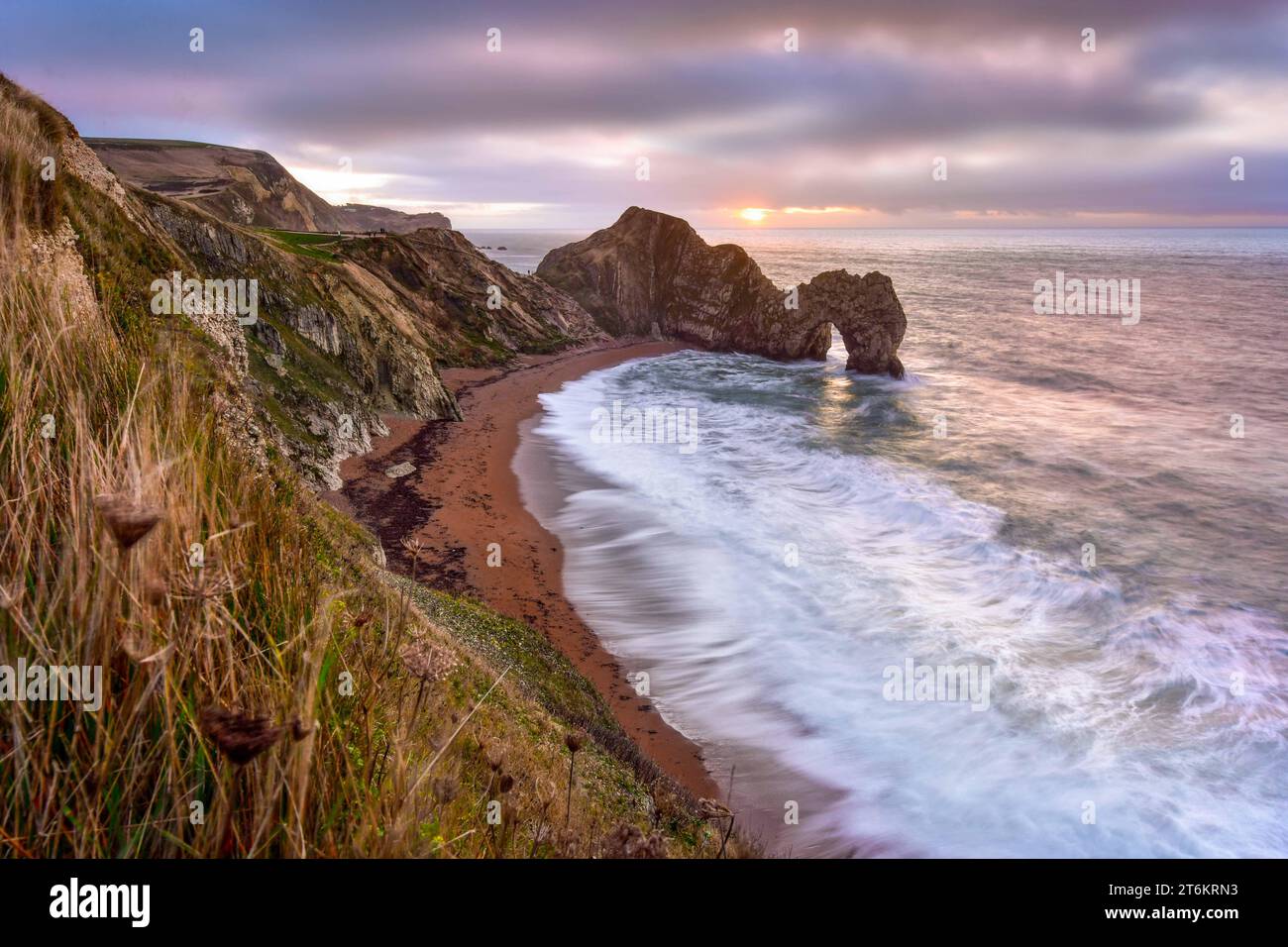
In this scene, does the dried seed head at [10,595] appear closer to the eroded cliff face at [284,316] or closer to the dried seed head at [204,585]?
the dried seed head at [204,585]

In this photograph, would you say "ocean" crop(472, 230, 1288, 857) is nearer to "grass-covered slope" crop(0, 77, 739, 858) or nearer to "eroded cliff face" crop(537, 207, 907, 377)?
"grass-covered slope" crop(0, 77, 739, 858)

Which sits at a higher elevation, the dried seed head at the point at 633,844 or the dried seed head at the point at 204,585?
the dried seed head at the point at 204,585

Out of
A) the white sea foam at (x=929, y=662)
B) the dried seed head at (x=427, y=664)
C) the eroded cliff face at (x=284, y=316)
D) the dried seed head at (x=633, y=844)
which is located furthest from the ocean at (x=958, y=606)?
the eroded cliff face at (x=284, y=316)

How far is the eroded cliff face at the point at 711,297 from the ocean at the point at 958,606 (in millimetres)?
12238

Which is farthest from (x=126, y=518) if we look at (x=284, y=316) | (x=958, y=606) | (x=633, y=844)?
(x=284, y=316)

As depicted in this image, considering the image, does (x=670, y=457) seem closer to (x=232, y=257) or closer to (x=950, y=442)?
(x=950, y=442)

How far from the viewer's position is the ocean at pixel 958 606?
13.1 m

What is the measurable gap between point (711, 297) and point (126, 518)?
262ft

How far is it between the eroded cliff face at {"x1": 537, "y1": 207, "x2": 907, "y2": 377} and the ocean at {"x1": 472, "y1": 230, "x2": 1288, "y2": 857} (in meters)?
12.2

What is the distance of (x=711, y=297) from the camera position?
78.2 meters

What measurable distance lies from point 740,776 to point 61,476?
41.2 feet

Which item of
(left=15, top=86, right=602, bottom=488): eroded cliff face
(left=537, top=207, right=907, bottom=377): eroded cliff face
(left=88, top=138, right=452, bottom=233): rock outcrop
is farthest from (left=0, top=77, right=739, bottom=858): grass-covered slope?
(left=88, top=138, right=452, bottom=233): rock outcrop

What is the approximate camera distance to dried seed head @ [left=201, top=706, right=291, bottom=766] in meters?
1.57

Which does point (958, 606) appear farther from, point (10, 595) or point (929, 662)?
point (10, 595)
